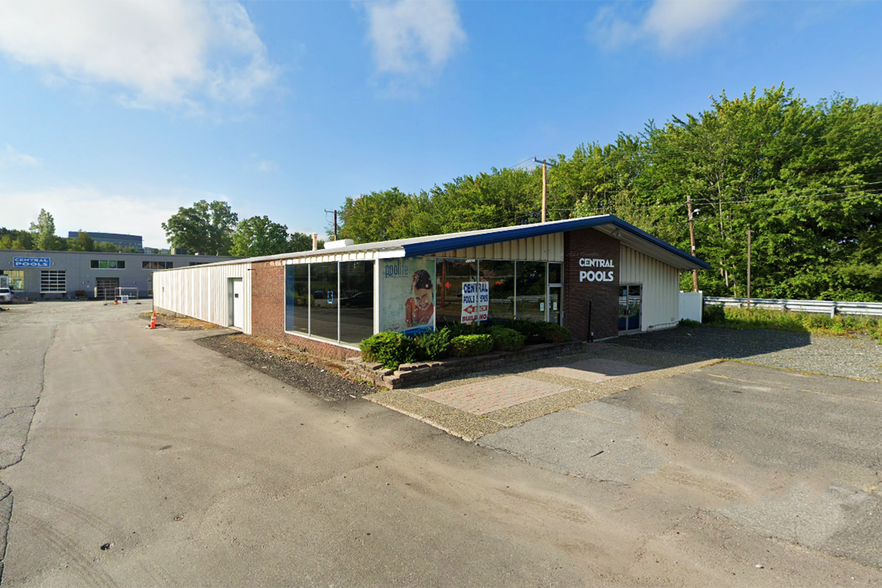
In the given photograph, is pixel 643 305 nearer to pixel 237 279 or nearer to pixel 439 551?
pixel 439 551

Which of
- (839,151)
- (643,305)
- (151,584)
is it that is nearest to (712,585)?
(151,584)

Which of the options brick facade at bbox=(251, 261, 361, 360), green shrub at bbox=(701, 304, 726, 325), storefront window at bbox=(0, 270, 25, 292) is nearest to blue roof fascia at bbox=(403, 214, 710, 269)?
brick facade at bbox=(251, 261, 361, 360)

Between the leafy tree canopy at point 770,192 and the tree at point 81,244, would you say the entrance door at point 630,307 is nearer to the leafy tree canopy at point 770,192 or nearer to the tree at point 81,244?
the leafy tree canopy at point 770,192

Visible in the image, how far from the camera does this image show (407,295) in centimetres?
1048

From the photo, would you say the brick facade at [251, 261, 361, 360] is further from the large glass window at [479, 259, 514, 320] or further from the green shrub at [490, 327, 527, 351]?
the large glass window at [479, 259, 514, 320]

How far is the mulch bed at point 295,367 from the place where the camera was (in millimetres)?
8516

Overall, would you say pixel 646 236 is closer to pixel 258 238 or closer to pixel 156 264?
pixel 156 264

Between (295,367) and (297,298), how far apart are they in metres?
3.37

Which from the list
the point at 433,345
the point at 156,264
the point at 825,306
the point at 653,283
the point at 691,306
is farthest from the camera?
the point at 156,264

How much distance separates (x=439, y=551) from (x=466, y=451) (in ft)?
6.78

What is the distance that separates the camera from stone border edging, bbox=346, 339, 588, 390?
8633 mm

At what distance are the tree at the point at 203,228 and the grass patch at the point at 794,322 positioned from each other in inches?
3650

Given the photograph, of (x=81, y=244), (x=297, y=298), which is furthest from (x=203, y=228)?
(x=297, y=298)

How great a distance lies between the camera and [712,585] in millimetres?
3027
